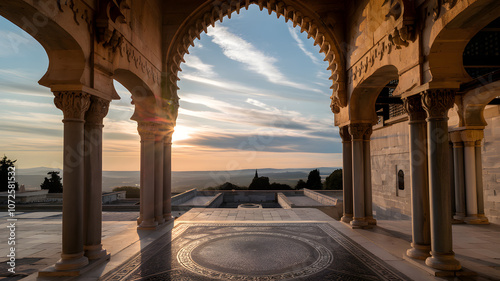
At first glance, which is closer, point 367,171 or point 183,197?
Result: point 367,171

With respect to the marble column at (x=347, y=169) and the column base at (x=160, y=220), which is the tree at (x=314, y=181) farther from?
the column base at (x=160, y=220)

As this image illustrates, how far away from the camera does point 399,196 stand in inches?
550

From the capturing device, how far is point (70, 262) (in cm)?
511

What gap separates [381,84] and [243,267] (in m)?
6.80

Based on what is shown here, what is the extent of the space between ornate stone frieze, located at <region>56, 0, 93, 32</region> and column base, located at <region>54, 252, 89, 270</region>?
448 centimetres

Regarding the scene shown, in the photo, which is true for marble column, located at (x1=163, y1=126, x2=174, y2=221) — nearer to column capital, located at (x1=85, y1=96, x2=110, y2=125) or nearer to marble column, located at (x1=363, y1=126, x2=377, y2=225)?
column capital, located at (x1=85, y1=96, x2=110, y2=125)

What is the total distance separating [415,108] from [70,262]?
25.2 feet

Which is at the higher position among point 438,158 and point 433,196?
point 438,158

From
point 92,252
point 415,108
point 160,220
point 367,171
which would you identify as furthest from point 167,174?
point 415,108

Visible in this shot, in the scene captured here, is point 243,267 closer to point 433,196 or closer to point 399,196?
point 433,196

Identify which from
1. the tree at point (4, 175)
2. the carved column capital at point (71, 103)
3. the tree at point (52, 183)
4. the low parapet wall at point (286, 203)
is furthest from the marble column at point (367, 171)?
the tree at point (52, 183)

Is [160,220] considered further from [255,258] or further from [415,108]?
[415,108]

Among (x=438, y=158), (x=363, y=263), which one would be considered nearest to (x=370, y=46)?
(x=438, y=158)

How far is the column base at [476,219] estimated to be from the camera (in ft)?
31.9
